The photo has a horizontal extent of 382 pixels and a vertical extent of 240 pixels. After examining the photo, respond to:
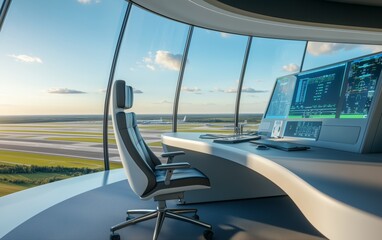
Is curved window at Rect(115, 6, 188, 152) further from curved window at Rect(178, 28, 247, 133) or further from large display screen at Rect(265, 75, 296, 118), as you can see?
large display screen at Rect(265, 75, 296, 118)

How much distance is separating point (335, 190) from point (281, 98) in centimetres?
212

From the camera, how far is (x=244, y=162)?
1725 mm

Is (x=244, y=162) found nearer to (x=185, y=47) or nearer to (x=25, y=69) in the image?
(x=185, y=47)

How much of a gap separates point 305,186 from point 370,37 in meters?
8.27

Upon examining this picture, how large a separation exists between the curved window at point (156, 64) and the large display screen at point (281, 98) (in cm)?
309

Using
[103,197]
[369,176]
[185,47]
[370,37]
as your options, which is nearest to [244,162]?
[369,176]

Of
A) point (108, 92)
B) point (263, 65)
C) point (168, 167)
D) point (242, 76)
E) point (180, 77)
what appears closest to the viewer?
point (168, 167)

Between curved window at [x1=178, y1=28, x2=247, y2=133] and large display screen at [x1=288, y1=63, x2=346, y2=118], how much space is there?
13.1ft

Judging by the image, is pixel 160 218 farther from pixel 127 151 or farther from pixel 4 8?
pixel 4 8

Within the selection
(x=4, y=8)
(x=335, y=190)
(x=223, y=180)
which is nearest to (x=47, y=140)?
(x=4, y=8)

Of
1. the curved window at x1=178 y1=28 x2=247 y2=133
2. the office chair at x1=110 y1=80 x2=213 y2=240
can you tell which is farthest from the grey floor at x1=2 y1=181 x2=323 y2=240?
the curved window at x1=178 y1=28 x2=247 y2=133

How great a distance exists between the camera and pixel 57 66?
239 inches

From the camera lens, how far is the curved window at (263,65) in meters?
6.69

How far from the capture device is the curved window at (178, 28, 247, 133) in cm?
657
